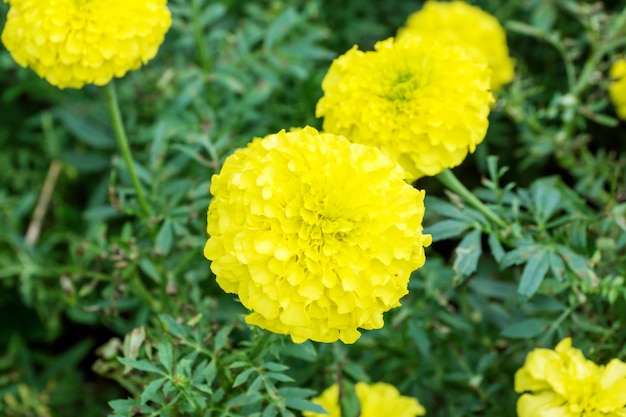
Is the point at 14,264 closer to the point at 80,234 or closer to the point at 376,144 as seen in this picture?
the point at 80,234

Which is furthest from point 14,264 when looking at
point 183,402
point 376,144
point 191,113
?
point 376,144

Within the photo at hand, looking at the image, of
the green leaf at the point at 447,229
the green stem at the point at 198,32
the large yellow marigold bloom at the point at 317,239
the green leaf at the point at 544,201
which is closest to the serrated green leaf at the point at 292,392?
the large yellow marigold bloom at the point at 317,239

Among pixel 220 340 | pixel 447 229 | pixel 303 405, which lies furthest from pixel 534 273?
pixel 220 340

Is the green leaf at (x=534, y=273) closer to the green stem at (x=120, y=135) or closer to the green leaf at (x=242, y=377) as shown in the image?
the green leaf at (x=242, y=377)

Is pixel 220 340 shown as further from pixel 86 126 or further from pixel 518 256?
pixel 86 126

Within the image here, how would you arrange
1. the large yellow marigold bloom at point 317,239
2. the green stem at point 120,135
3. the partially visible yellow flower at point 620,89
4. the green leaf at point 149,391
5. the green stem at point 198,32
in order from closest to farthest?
the large yellow marigold bloom at point 317,239
the green leaf at point 149,391
the green stem at point 120,135
the green stem at point 198,32
the partially visible yellow flower at point 620,89

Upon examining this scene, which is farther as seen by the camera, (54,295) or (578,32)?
(578,32)
